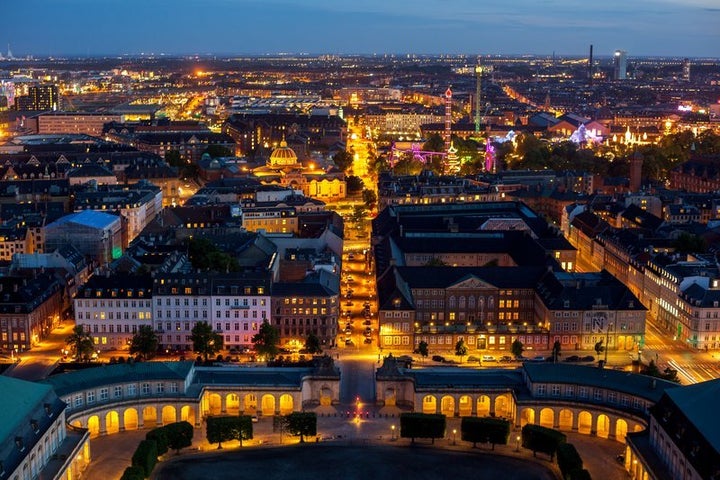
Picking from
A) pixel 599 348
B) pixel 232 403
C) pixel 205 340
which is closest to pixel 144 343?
pixel 205 340

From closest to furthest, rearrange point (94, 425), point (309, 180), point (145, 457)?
1. point (145, 457)
2. point (94, 425)
3. point (309, 180)

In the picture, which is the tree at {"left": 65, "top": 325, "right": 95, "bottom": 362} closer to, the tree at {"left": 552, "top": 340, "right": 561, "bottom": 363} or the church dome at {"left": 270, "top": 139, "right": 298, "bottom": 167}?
the tree at {"left": 552, "top": 340, "right": 561, "bottom": 363}

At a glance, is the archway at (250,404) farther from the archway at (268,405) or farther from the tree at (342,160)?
the tree at (342,160)

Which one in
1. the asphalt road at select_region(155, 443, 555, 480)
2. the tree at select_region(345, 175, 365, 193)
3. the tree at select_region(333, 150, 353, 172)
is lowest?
the asphalt road at select_region(155, 443, 555, 480)

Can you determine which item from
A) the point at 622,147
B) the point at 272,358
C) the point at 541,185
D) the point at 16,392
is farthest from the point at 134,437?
the point at 622,147

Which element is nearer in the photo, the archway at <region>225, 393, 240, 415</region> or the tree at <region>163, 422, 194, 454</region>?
the tree at <region>163, 422, 194, 454</region>

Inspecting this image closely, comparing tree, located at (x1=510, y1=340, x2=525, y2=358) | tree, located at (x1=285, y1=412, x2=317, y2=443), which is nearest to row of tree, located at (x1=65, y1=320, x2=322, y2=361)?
tree, located at (x1=510, y1=340, x2=525, y2=358)

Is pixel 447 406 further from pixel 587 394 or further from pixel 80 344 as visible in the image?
pixel 80 344
